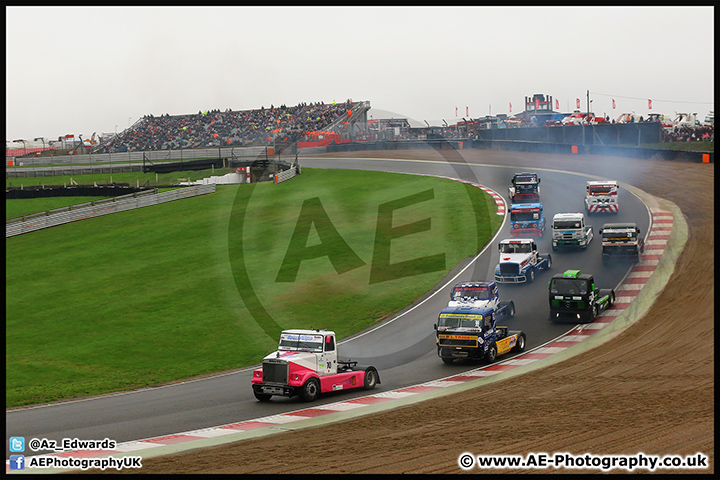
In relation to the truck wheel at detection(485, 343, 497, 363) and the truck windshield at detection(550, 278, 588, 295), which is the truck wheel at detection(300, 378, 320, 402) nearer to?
the truck wheel at detection(485, 343, 497, 363)

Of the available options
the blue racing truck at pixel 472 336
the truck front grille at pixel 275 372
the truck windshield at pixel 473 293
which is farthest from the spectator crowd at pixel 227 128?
the truck front grille at pixel 275 372

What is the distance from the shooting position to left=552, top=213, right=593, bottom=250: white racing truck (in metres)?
34.7

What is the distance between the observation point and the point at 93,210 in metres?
51.8

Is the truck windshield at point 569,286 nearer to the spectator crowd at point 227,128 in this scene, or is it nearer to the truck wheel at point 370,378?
the truck wheel at point 370,378

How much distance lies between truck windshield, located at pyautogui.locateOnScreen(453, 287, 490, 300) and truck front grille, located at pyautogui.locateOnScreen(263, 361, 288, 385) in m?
9.38

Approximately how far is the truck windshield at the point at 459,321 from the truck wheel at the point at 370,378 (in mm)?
3708

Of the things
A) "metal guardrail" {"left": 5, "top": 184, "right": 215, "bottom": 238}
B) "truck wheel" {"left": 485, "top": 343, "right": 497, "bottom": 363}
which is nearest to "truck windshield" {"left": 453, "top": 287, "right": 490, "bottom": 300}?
"truck wheel" {"left": 485, "top": 343, "right": 497, "bottom": 363}

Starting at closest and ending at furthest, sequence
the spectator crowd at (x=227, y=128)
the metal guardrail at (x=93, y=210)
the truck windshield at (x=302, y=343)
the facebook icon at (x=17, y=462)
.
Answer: the facebook icon at (x=17, y=462)
the truck windshield at (x=302, y=343)
the metal guardrail at (x=93, y=210)
the spectator crowd at (x=227, y=128)

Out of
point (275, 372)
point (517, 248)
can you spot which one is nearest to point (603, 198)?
point (517, 248)

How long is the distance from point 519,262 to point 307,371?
1501 centimetres

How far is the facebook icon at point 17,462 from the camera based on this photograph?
555 inches

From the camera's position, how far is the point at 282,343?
67.2 ft
